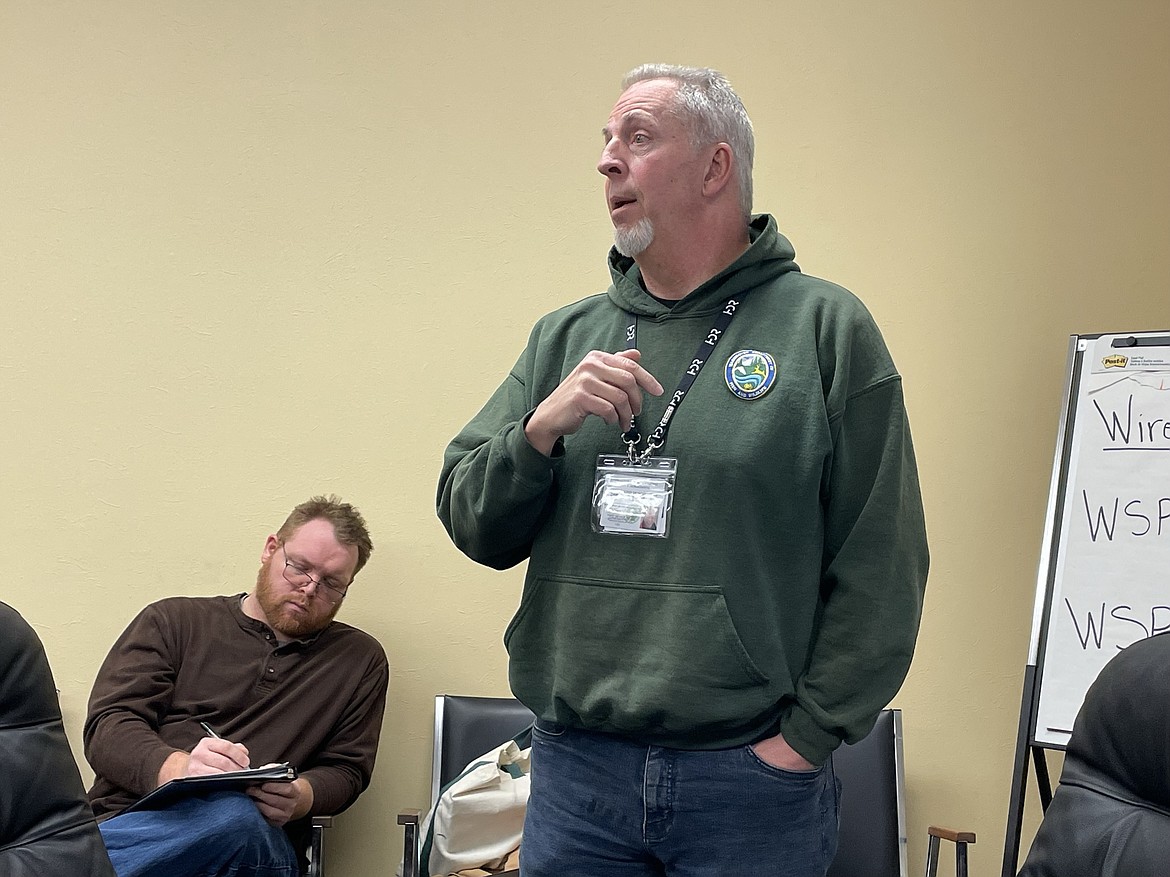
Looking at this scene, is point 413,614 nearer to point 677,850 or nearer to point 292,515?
point 292,515

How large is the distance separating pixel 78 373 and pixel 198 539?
0.57 m

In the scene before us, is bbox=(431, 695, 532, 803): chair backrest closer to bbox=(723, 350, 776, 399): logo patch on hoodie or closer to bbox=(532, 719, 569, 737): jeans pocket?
bbox=(532, 719, 569, 737): jeans pocket

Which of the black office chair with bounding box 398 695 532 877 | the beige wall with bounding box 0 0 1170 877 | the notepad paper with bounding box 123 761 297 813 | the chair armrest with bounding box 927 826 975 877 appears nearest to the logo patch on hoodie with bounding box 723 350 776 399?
the notepad paper with bounding box 123 761 297 813

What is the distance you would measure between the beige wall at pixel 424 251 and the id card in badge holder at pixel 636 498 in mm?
1763

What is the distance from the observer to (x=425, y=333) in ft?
11.1

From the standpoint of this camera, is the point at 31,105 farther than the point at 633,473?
Yes

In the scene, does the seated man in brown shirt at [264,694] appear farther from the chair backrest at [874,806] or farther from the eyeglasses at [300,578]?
the chair backrest at [874,806]

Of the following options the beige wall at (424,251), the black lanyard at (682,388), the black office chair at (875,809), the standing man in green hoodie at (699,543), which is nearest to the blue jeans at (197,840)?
the beige wall at (424,251)

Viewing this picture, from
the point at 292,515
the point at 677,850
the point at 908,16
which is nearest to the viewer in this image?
the point at 677,850

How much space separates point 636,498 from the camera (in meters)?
1.58

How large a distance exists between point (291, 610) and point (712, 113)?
1.81 m

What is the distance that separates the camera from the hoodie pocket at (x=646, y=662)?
→ 4.89 ft

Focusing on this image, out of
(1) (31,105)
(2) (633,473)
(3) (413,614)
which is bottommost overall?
(3) (413,614)

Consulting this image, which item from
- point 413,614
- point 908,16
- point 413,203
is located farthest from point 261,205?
point 908,16
